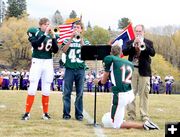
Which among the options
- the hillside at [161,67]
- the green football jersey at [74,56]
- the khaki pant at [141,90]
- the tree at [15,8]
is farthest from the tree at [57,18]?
the khaki pant at [141,90]

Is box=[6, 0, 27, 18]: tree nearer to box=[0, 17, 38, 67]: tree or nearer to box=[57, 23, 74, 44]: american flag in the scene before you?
box=[0, 17, 38, 67]: tree

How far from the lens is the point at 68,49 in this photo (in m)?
10.8

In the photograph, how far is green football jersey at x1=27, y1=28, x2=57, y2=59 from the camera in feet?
34.2

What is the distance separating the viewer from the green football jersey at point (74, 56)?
10.8 metres


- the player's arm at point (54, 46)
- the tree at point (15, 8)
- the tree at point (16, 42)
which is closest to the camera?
the player's arm at point (54, 46)

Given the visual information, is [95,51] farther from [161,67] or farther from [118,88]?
[161,67]

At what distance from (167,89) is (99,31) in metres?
81.2

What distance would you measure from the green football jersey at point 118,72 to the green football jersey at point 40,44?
169 centimetres

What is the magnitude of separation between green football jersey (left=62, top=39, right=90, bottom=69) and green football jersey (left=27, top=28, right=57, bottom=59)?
48cm

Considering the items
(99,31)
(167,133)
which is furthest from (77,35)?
(99,31)

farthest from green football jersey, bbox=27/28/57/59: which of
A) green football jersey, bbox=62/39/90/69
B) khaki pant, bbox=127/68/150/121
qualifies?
khaki pant, bbox=127/68/150/121

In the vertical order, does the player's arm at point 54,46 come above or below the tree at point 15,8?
below

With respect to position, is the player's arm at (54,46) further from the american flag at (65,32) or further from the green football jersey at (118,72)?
the green football jersey at (118,72)

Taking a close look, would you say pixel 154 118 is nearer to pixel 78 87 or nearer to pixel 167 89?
pixel 78 87
